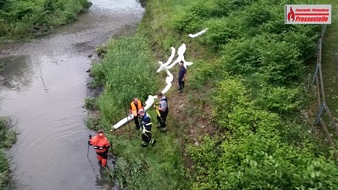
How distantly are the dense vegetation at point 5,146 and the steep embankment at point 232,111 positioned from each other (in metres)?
3.75

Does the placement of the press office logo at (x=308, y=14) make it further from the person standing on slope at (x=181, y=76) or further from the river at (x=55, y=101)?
the river at (x=55, y=101)

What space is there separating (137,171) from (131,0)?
2441 cm

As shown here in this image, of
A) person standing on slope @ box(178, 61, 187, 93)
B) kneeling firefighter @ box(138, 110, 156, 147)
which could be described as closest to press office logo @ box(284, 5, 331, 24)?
person standing on slope @ box(178, 61, 187, 93)

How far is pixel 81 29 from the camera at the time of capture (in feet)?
86.8

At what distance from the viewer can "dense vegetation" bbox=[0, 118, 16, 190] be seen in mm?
11961

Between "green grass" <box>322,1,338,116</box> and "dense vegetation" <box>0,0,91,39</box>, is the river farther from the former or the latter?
"green grass" <box>322,1,338,116</box>

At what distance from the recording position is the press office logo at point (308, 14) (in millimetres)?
11844

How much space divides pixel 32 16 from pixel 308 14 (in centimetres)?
2058

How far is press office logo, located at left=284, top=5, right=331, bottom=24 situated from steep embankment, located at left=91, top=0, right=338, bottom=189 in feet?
4.66

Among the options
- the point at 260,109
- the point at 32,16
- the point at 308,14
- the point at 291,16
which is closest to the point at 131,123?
the point at 260,109

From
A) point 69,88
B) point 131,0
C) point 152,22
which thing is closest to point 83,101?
point 69,88

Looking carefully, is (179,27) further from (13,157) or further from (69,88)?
(13,157)

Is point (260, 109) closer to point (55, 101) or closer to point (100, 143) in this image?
point (100, 143)

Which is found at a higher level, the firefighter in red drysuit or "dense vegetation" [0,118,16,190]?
the firefighter in red drysuit
